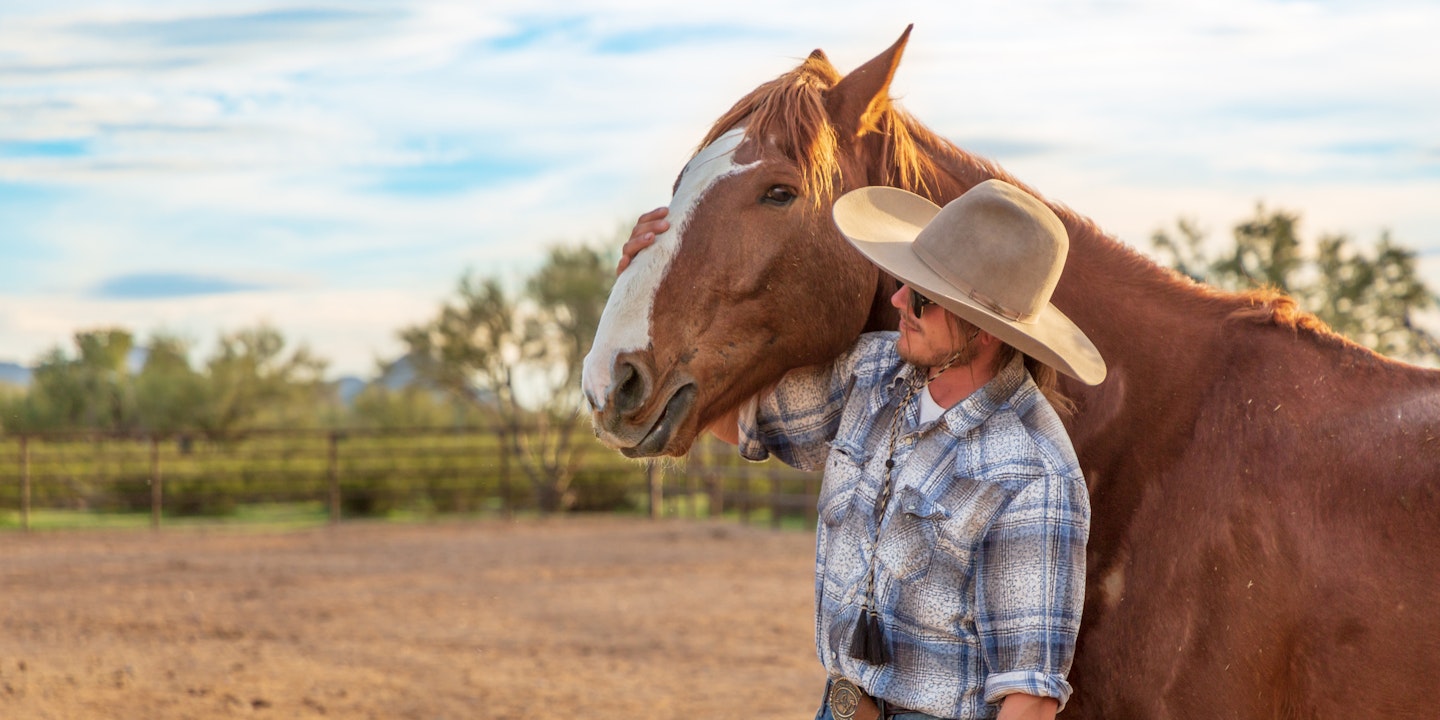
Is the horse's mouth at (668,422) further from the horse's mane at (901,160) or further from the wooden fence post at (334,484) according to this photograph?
the wooden fence post at (334,484)

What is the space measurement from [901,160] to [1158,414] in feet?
2.28

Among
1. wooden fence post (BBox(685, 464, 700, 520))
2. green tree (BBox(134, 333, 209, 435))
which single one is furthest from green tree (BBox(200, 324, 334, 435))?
wooden fence post (BBox(685, 464, 700, 520))

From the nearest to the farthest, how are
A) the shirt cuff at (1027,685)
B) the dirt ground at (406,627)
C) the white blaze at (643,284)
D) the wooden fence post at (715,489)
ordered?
the shirt cuff at (1027,685) → the white blaze at (643,284) → the dirt ground at (406,627) → the wooden fence post at (715,489)

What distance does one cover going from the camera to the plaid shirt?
1895 millimetres

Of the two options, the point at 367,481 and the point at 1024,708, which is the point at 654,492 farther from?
the point at 1024,708

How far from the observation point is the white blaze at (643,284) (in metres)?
2.21

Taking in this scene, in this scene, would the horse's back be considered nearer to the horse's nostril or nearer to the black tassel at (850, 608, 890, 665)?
the black tassel at (850, 608, 890, 665)

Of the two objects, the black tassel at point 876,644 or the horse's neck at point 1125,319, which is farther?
the horse's neck at point 1125,319

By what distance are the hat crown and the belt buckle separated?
0.67 meters

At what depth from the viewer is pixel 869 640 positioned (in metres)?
1.99

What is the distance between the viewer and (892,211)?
2279 mm

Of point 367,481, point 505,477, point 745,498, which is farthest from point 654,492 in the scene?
point 367,481

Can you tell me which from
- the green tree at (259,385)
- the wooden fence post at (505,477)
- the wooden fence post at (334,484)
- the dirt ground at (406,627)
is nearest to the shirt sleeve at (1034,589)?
the dirt ground at (406,627)

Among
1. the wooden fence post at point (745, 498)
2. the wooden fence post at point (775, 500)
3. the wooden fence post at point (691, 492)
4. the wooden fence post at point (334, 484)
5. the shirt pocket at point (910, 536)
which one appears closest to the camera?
the shirt pocket at point (910, 536)
